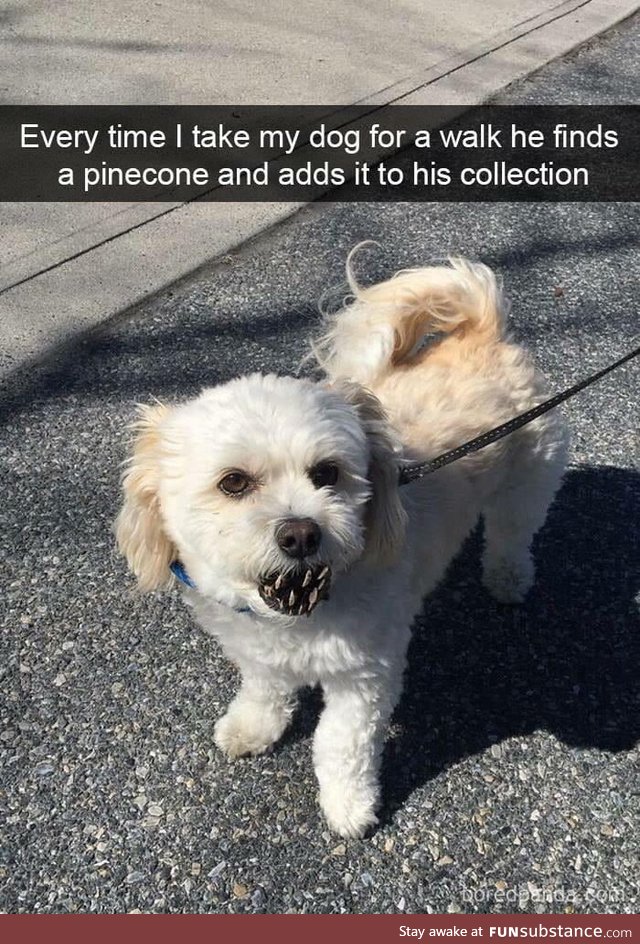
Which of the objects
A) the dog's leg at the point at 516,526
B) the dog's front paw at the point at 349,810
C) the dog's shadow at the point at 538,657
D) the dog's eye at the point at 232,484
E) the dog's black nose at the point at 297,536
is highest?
the dog's eye at the point at 232,484

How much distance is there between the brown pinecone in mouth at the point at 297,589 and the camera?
6.50 feet

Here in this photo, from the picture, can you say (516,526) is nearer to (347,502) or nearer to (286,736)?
(286,736)

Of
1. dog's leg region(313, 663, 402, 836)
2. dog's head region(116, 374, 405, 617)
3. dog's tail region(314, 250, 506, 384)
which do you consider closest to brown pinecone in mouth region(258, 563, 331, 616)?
dog's head region(116, 374, 405, 617)

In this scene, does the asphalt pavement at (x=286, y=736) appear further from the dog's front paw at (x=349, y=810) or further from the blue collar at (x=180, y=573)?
the blue collar at (x=180, y=573)

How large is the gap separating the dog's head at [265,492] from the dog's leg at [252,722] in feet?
2.25

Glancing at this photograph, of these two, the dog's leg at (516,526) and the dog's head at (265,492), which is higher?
the dog's head at (265,492)

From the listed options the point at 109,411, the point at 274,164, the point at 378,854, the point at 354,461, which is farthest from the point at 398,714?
the point at 274,164

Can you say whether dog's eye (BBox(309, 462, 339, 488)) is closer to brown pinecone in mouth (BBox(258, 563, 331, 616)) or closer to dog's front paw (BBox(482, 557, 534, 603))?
brown pinecone in mouth (BBox(258, 563, 331, 616))

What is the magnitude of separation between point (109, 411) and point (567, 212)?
3450mm

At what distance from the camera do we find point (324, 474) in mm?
2062

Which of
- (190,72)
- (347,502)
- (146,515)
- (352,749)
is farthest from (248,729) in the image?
(190,72)

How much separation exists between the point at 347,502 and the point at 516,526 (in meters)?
1.31

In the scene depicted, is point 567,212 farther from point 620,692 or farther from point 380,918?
point 380,918

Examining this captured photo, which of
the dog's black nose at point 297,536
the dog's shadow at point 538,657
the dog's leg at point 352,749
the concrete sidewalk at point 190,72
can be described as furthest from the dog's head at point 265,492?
the concrete sidewalk at point 190,72
